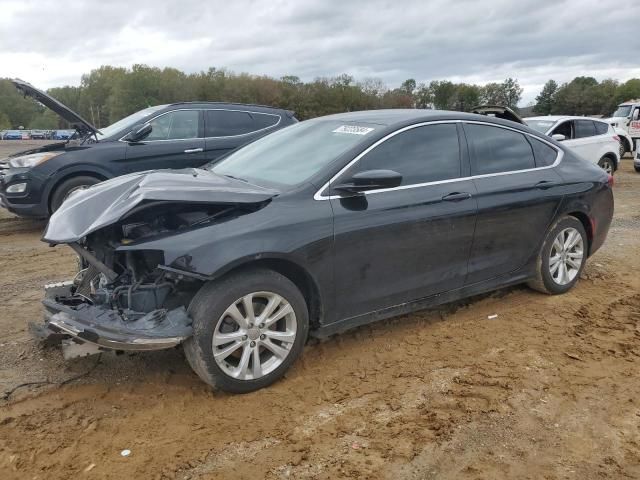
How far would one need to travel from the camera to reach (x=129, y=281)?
335 centimetres

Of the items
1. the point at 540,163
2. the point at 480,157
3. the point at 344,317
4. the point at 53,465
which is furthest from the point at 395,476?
the point at 540,163

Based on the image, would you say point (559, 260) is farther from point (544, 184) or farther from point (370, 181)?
point (370, 181)

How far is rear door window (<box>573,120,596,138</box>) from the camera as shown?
12.6 m

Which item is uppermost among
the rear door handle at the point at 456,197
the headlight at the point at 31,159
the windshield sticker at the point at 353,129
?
the windshield sticker at the point at 353,129

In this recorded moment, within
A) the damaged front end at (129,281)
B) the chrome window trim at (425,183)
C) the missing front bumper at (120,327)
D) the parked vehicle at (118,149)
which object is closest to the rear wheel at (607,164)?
the parked vehicle at (118,149)

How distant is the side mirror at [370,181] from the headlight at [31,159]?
5.73 m

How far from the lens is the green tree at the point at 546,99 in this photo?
78.7 metres

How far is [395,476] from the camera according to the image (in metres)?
2.60

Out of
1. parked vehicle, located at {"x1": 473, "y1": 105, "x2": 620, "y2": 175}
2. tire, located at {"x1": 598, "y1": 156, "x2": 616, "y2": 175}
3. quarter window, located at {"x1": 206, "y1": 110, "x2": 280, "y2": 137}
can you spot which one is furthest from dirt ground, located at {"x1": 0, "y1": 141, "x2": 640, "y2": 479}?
tire, located at {"x1": 598, "y1": 156, "x2": 616, "y2": 175}

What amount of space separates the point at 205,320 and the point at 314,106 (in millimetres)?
86731

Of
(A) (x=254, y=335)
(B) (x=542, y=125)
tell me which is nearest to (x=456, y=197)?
(A) (x=254, y=335)

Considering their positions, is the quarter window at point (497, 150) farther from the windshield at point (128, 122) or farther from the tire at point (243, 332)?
the windshield at point (128, 122)

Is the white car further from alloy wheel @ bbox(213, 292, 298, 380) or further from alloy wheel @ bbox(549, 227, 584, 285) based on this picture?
alloy wheel @ bbox(213, 292, 298, 380)

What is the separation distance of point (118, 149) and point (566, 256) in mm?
6140
